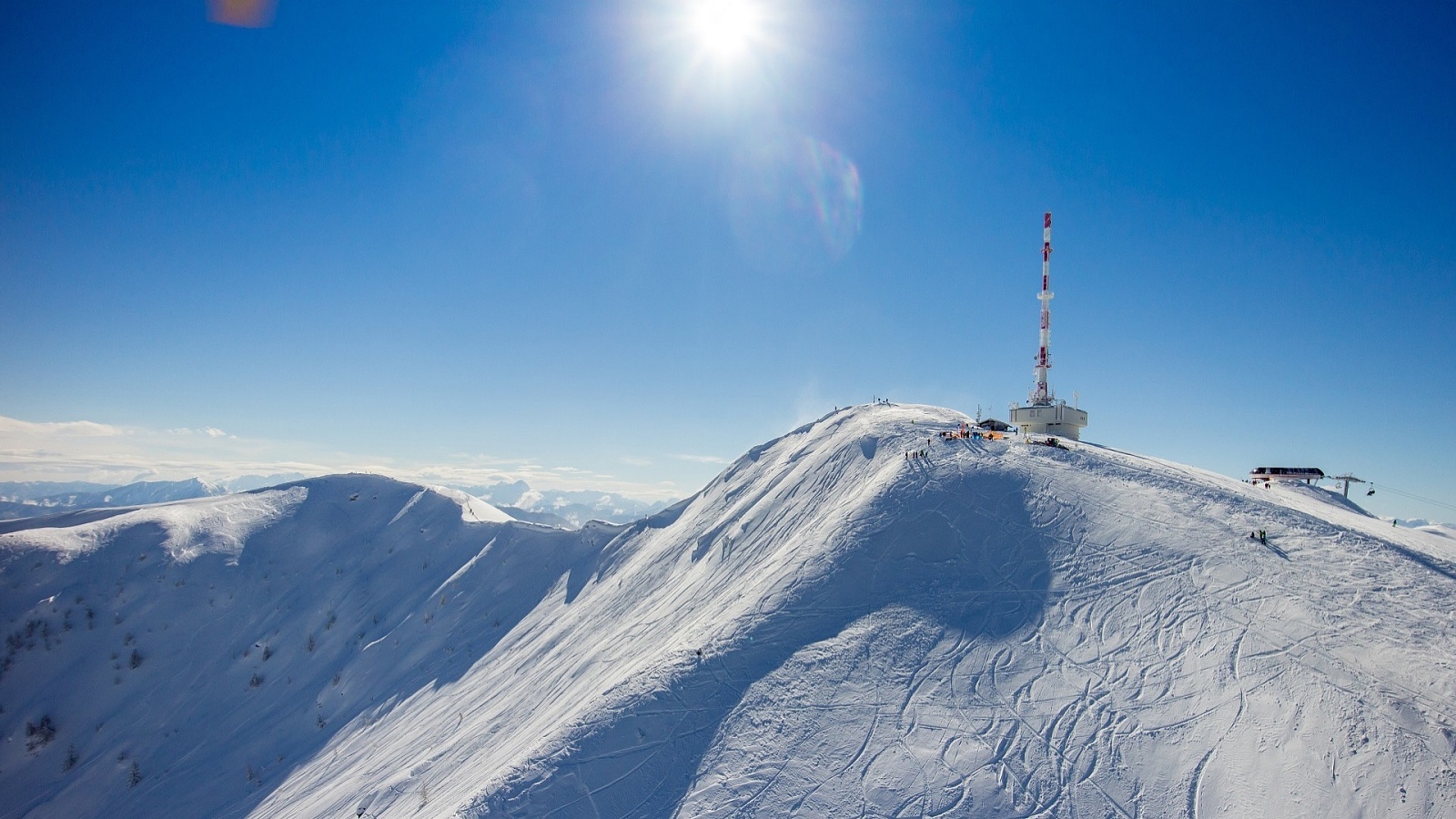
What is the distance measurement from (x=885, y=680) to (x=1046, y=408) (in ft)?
128

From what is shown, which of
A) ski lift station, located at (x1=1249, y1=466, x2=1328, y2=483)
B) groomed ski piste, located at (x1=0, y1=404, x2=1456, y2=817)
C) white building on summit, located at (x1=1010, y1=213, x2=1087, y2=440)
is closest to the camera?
groomed ski piste, located at (x1=0, y1=404, x2=1456, y2=817)

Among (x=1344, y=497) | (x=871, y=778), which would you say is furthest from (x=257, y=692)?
(x=1344, y=497)

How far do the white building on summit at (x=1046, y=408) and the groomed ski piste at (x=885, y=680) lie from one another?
12579 mm

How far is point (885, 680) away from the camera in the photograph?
1591 centimetres

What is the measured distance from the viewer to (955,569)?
65.5 ft

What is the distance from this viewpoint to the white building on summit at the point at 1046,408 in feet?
154

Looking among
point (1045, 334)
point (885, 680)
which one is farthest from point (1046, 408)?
point (885, 680)

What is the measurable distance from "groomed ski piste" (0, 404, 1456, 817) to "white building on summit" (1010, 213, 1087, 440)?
12579 mm

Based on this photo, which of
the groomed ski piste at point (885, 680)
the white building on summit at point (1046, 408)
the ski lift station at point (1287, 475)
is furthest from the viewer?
the white building on summit at point (1046, 408)

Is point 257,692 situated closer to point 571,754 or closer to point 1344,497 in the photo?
point 571,754

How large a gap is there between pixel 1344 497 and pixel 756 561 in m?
34.4

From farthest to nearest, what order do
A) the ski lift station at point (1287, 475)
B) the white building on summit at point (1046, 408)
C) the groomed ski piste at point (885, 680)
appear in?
the white building on summit at point (1046, 408) → the ski lift station at point (1287, 475) → the groomed ski piste at point (885, 680)

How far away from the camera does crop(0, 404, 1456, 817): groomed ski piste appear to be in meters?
13.1

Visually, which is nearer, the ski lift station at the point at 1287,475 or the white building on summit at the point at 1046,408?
the ski lift station at the point at 1287,475
